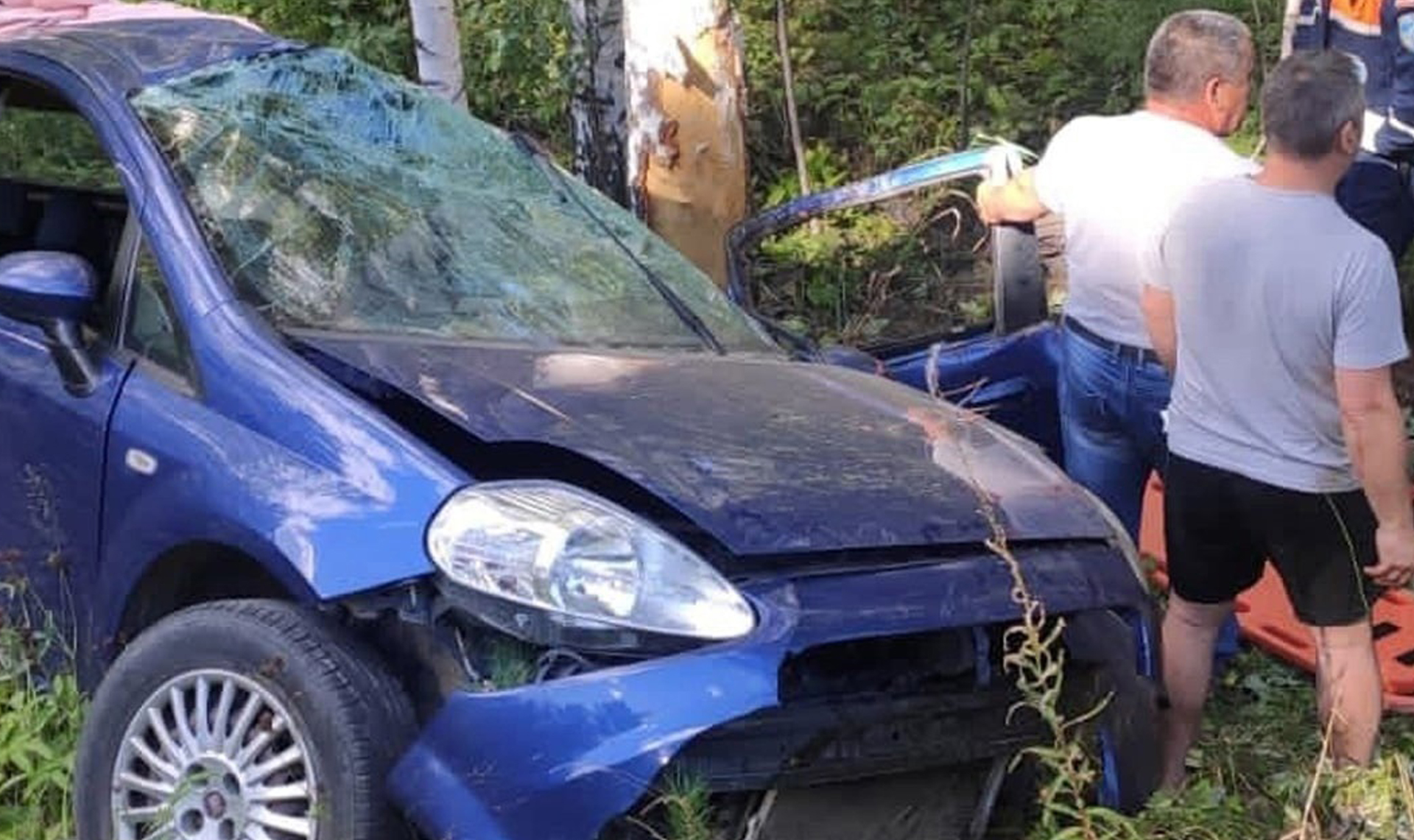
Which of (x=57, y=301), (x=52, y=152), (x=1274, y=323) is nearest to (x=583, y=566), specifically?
(x=57, y=301)

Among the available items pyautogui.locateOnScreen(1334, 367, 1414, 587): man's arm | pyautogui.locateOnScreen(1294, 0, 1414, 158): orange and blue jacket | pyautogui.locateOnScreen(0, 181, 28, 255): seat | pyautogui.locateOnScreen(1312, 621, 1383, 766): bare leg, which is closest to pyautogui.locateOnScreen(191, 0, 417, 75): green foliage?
pyautogui.locateOnScreen(0, 181, 28, 255): seat

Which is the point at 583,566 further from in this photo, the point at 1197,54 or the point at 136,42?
the point at 1197,54

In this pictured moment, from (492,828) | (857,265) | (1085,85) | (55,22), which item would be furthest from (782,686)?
(1085,85)

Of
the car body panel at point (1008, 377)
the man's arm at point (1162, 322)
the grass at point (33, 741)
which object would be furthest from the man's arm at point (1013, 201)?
the grass at point (33, 741)

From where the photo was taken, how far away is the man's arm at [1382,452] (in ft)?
12.8

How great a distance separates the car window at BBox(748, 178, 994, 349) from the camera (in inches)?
287

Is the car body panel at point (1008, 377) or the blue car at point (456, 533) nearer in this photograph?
the blue car at point (456, 533)

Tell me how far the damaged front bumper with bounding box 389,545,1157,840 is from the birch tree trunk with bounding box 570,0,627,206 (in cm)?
448

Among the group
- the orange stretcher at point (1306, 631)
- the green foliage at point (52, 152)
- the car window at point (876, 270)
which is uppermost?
the green foliage at point (52, 152)

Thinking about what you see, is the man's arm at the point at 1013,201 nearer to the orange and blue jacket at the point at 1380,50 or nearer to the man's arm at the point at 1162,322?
the man's arm at the point at 1162,322

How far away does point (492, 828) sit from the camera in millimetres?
3354

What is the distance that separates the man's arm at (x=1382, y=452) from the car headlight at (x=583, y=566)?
134cm

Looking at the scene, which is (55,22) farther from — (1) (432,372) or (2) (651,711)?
(2) (651,711)

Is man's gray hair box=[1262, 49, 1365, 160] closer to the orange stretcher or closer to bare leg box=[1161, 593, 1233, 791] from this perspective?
bare leg box=[1161, 593, 1233, 791]
